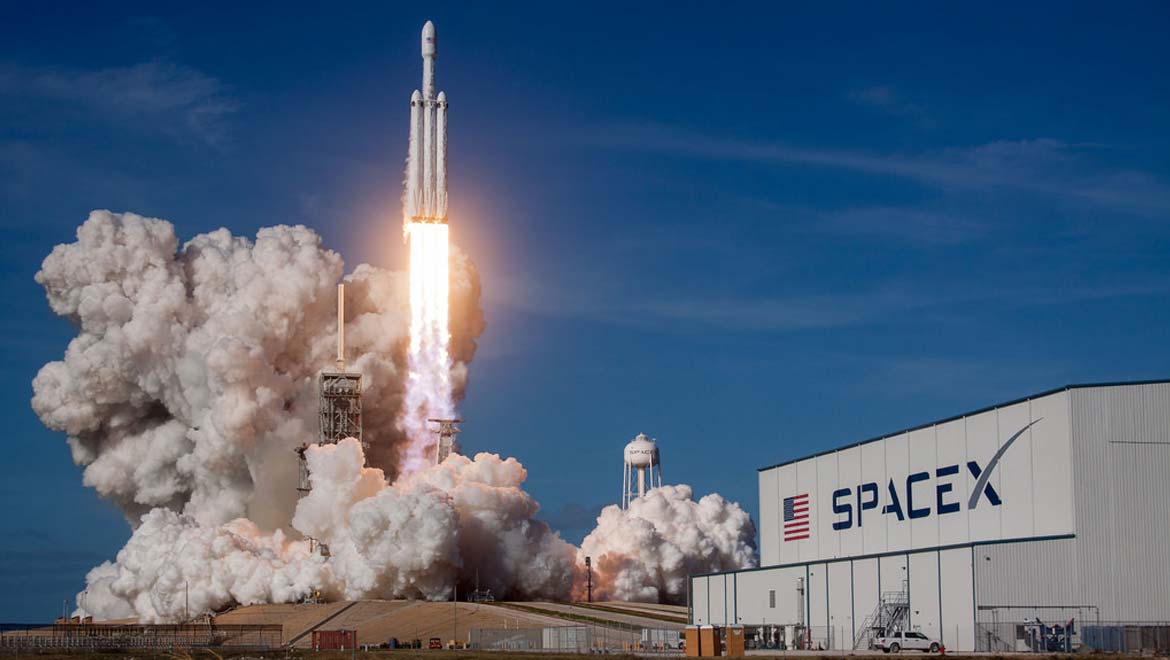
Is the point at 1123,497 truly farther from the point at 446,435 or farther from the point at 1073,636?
the point at 446,435

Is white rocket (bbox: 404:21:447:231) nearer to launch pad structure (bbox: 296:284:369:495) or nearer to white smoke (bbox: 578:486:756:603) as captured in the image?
launch pad structure (bbox: 296:284:369:495)

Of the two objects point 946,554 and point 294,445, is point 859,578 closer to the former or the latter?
point 946,554

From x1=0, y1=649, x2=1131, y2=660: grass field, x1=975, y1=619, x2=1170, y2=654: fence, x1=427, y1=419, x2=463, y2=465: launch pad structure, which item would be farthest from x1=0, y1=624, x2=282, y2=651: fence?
x1=975, y1=619, x2=1170, y2=654: fence

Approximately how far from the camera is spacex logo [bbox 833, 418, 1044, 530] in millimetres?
73438

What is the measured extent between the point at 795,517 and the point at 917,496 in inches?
561

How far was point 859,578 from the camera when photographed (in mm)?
76250

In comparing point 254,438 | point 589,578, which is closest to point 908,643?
point 589,578

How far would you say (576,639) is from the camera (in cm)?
8400

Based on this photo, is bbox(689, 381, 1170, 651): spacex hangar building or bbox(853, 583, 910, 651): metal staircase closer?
bbox(689, 381, 1170, 651): spacex hangar building

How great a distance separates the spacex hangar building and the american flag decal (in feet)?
23.9

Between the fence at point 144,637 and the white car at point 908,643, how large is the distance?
111ft

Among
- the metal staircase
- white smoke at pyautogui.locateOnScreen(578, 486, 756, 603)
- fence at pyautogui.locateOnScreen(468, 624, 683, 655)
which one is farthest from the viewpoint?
white smoke at pyautogui.locateOnScreen(578, 486, 756, 603)

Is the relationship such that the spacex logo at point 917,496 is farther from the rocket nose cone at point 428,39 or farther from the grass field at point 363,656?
the rocket nose cone at point 428,39

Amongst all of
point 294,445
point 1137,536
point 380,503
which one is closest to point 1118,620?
point 1137,536
